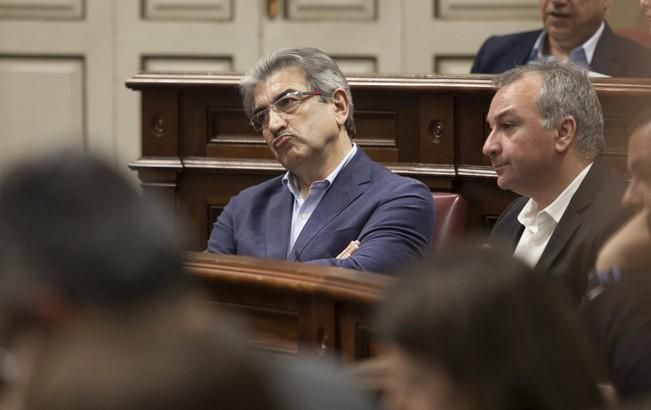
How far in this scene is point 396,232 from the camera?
3396mm

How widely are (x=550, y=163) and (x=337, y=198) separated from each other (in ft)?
2.13

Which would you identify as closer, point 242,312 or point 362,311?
point 362,311

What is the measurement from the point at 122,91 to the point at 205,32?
1.69 ft

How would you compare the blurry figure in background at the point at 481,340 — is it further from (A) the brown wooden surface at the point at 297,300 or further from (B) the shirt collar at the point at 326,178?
(B) the shirt collar at the point at 326,178

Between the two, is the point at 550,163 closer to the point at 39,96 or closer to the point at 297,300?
the point at 297,300

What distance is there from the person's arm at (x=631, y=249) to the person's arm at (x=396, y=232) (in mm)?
1306

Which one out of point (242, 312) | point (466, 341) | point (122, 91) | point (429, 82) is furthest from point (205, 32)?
point (466, 341)

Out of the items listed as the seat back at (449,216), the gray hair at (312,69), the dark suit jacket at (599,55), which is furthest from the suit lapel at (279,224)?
the dark suit jacket at (599,55)

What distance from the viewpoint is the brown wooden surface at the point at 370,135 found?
12.9 ft

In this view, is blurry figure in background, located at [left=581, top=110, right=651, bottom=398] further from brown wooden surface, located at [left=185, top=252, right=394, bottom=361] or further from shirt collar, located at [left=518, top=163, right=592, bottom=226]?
shirt collar, located at [left=518, top=163, right=592, bottom=226]

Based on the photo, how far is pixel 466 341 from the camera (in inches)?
43.3

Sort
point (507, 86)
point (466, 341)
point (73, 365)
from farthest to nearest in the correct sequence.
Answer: point (507, 86) < point (466, 341) < point (73, 365)

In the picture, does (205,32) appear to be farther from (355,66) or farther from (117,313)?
(117,313)

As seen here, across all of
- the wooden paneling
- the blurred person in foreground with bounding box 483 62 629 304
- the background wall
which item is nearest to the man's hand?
the blurred person in foreground with bounding box 483 62 629 304
